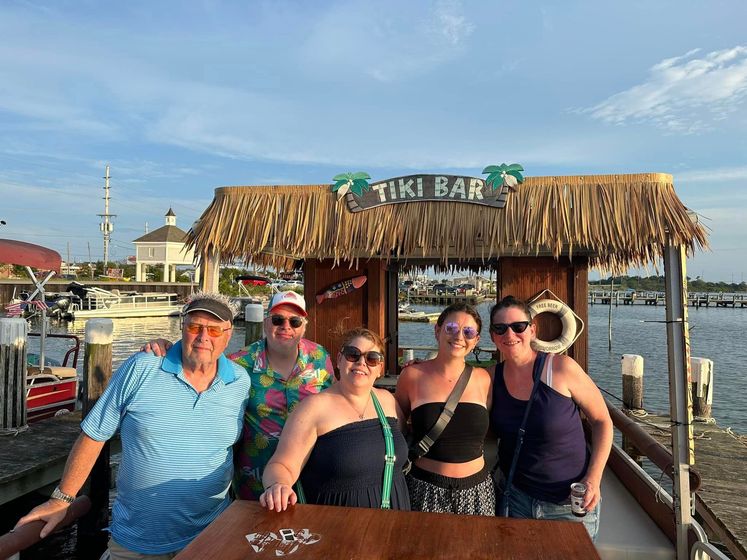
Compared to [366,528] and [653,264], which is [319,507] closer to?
[366,528]

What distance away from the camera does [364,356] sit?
2.46 m

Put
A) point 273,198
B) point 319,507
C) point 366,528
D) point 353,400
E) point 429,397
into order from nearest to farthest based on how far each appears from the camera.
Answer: point 366,528 → point 319,507 → point 353,400 → point 429,397 → point 273,198

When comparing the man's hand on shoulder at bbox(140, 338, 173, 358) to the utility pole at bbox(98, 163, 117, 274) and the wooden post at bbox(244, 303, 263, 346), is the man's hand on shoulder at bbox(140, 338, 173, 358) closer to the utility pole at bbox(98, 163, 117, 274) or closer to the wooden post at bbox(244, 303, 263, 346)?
the wooden post at bbox(244, 303, 263, 346)

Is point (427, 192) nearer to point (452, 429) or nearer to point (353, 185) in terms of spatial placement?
point (353, 185)

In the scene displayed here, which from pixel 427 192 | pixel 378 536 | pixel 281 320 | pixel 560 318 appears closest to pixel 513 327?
pixel 281 320

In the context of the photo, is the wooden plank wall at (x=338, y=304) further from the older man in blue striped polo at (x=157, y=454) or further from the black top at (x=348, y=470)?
the black top at (x=348, y=470)

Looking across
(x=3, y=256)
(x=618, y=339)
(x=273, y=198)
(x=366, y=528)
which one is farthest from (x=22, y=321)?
(x=618, y=339)

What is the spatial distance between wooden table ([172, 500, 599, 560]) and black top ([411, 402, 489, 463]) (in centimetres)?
68

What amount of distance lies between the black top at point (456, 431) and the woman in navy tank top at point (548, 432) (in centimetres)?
16

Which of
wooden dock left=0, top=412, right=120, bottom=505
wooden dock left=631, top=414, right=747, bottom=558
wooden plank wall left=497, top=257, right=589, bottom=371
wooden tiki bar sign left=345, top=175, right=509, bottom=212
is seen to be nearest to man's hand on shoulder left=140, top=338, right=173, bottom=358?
wooden tiki bar sign left=345, top=175, right=509, bottom=212

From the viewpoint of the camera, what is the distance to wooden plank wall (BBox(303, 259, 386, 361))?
7895 mm

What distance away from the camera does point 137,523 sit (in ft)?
7.98

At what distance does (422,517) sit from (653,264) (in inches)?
205

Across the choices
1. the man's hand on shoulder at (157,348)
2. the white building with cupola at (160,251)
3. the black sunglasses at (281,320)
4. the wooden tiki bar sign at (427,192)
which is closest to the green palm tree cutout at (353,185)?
the wooden tiki bar sign at (427,192)
